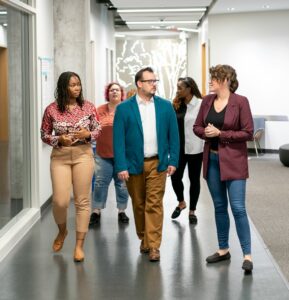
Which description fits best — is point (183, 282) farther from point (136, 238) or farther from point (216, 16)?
point (216, 16)

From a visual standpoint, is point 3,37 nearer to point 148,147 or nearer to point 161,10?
point 148,147

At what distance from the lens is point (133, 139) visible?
516cm

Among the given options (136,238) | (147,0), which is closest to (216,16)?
(147,0)

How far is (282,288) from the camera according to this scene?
456 centimetres

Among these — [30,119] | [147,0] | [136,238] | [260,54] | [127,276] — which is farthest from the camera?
[260,54]

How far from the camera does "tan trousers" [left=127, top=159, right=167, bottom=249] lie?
205 inches

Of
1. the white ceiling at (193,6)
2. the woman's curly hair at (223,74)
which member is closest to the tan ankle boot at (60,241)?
the woman's curly hair at (223,74)

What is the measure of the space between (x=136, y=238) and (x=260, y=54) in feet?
28.8

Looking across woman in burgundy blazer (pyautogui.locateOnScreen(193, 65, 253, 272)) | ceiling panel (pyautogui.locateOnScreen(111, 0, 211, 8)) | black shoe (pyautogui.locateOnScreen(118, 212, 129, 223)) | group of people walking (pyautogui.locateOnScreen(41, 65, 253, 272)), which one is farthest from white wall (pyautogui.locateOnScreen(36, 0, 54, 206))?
ceiling panel (pyautogui.locateOnScreen(111, 0, 211, 8))

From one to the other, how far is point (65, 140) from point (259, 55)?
9.59m

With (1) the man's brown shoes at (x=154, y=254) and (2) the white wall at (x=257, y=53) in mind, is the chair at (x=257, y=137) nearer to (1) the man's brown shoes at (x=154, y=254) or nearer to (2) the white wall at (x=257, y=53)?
(2) the white wall at (x=257, y=53)

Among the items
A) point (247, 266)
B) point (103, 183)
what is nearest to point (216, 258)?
point (247, 266)

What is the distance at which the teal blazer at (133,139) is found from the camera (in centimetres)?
515

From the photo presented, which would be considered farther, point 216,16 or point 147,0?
point 216,16
